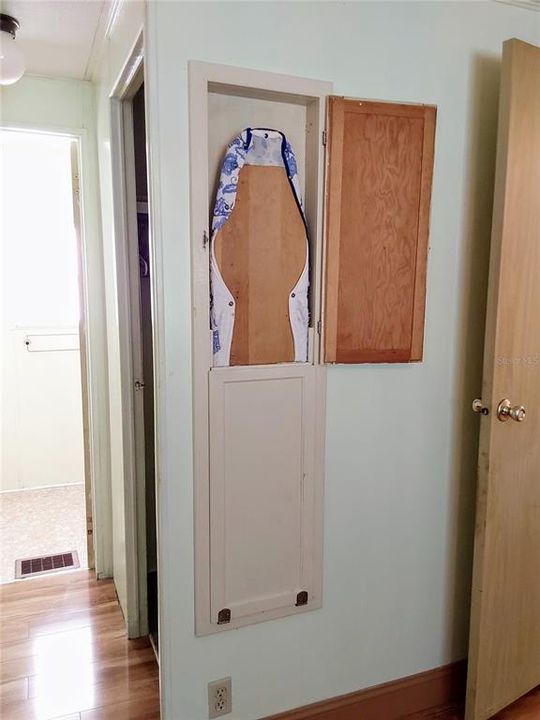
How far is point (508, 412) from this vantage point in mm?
1686

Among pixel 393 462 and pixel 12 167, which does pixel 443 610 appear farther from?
pixel 12 167

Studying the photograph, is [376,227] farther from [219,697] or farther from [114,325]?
[219,697]

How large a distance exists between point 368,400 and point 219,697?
1.00m

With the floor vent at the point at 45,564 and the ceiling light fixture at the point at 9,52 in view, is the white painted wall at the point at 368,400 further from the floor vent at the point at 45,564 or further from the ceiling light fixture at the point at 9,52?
the floor vent at the point at 45,564

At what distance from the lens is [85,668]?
211cm

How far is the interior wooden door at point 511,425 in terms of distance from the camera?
1612 mm

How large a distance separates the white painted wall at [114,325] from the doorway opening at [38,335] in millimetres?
1237

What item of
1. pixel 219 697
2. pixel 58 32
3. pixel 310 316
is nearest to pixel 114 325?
pixel 310 316

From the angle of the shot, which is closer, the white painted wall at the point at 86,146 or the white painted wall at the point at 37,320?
the white painted wall at the point at 86,146

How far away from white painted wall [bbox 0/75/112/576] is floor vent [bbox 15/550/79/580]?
593mm

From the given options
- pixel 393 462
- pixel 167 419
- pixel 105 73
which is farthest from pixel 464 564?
pixel 105 73

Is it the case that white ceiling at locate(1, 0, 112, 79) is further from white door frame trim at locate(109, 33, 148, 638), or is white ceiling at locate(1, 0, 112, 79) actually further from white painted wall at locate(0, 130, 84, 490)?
white painted wall at locate(0, 130, 84, 490)

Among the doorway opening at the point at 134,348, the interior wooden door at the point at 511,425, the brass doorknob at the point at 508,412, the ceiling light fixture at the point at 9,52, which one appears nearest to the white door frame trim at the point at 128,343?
the doorway opening at the point at 134,348

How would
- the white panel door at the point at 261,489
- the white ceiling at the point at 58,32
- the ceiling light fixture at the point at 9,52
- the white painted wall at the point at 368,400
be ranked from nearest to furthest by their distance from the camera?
the white painted wall at the point at 368,400 < the white panel door at the point at 261,489 < the white ceiling at the point at 58,32 < the ceiling light fixture at the point at 9,52
